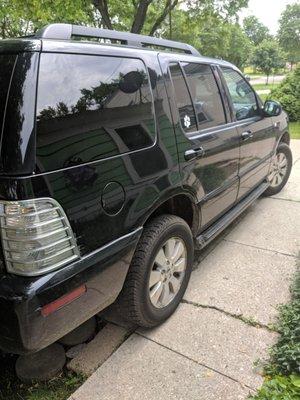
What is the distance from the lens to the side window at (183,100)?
8.74ft

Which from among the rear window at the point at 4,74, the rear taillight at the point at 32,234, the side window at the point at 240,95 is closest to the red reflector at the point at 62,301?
the rear taillight at the point at 32,234

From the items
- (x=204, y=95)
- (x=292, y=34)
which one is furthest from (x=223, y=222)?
(x=292, y=34)

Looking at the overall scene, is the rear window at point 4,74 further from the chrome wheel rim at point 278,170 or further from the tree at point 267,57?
the tree at point 267,57

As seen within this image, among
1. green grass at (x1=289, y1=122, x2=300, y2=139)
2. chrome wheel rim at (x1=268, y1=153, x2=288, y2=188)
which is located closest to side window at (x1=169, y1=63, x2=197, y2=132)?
chrome wheel rim at (x1=268, y1=153, x2=288, y2=188)

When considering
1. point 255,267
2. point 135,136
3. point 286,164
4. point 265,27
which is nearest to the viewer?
point 135,136

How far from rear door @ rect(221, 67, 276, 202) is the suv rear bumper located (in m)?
2.00

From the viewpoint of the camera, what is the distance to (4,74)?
169 cm

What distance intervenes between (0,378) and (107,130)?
175 cm

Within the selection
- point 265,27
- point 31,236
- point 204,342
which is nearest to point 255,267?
point 204,342

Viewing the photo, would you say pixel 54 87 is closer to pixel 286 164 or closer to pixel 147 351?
pixel 147 351

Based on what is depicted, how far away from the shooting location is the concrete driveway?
2.21 m

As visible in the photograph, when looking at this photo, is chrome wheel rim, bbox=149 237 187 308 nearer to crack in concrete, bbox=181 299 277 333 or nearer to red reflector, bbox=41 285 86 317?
crack in concrete, bbox=181 299 277 333

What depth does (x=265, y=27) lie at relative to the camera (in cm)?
7238

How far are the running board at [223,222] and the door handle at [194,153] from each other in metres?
0.73
